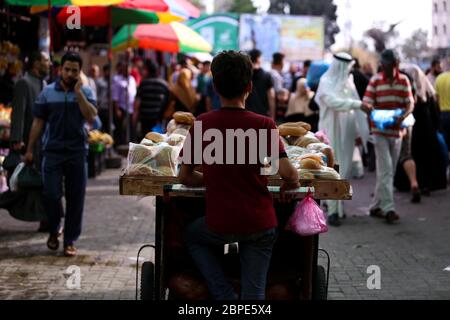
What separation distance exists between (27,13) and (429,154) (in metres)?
6.82

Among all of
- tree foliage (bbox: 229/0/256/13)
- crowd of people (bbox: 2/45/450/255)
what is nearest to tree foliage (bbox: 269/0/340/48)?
tree foliage (bbox: 229/0/256/13)

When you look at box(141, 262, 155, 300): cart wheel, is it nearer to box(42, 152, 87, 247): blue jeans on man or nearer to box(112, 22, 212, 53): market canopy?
box(42, 152, 87, 247): blue jeans on man

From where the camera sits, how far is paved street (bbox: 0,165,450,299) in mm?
6430

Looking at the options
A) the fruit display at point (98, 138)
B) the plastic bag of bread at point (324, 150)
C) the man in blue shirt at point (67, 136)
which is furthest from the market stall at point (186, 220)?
the fruit display at point (98, 138)

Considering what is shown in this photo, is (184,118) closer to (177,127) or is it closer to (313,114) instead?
(177,127)

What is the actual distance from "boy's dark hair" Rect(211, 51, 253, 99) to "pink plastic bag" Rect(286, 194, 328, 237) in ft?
2.33

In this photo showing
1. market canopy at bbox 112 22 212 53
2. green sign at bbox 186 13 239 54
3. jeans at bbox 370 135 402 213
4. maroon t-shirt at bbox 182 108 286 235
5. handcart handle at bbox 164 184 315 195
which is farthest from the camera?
green sign at bbox 186 13 239 54

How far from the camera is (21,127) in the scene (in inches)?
332

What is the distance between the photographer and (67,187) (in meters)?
7.61

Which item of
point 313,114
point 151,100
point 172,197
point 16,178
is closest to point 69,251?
point 16,178

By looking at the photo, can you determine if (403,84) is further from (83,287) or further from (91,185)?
(91,185)

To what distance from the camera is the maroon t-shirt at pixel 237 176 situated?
3998mm

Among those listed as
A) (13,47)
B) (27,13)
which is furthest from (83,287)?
(27,13)

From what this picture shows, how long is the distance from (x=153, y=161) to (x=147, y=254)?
317 centimetres
